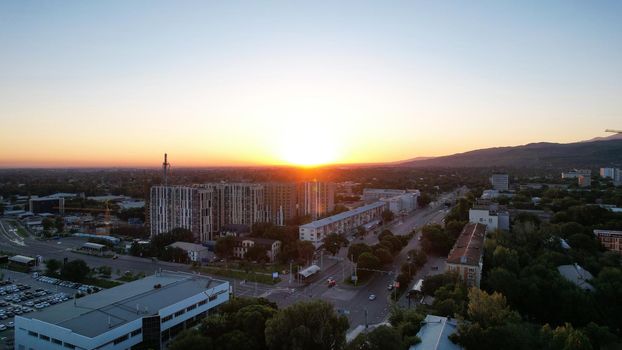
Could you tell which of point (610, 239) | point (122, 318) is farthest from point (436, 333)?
point (610, 239)

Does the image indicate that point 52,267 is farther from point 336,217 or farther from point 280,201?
point 336,217

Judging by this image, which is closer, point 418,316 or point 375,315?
point 418,316

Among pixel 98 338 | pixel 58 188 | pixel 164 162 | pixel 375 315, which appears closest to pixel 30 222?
pixel 164 162

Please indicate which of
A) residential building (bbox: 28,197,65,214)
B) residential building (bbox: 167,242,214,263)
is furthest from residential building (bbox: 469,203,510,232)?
residential building (bbox: 28,197,65,214)

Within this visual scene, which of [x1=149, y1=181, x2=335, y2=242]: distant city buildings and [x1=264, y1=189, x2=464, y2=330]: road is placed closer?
[x1=264, y1=189, x2=464, y2=330]: road

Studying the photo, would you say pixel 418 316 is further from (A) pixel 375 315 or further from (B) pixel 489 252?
(B) pixel 489 252

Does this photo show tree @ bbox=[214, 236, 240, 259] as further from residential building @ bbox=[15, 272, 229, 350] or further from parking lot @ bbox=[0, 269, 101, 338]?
residential building @ bbox=[15, 272, 229, 350]
